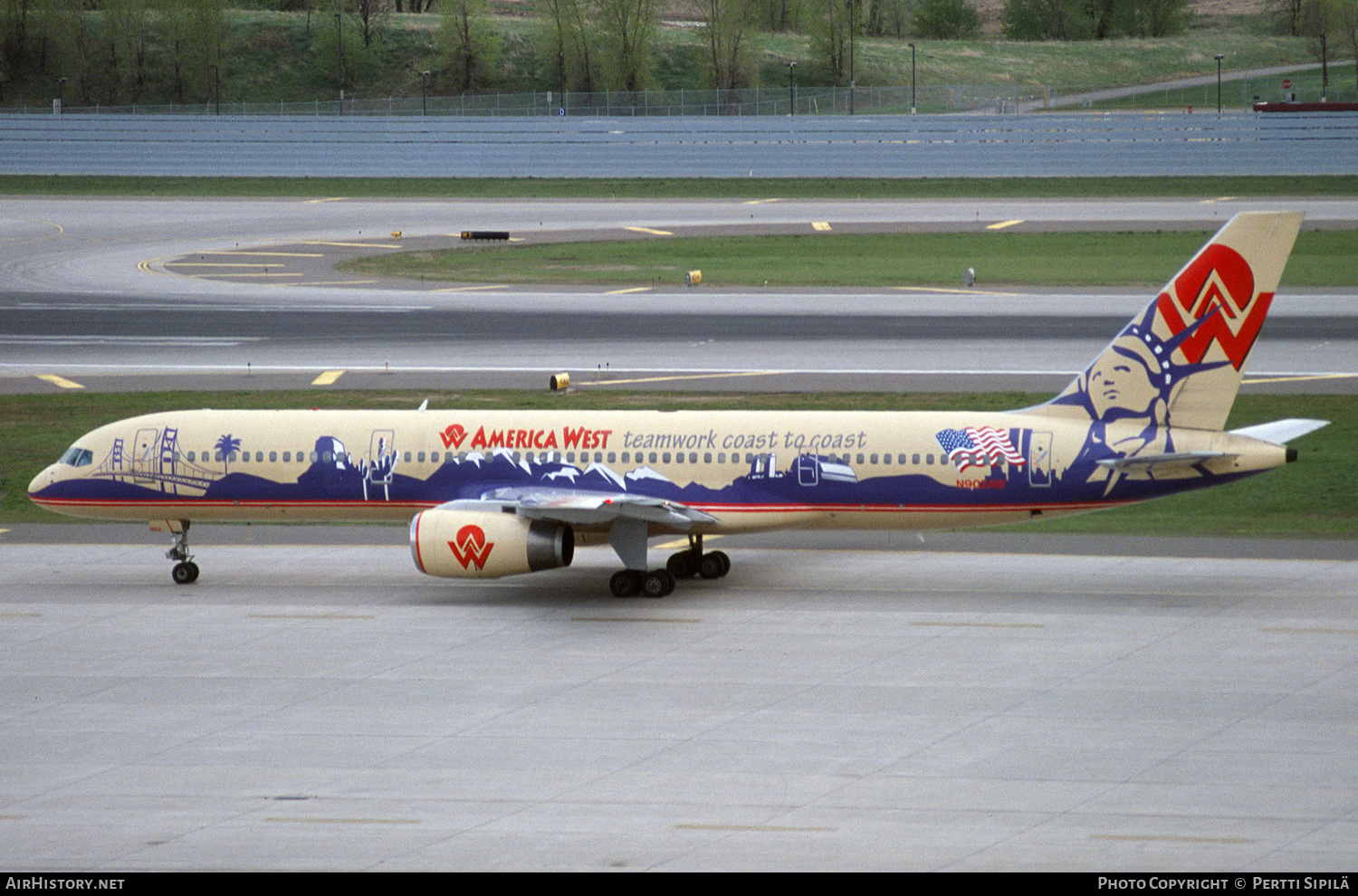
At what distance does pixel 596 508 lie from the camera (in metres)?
31.1

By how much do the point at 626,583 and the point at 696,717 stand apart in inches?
316

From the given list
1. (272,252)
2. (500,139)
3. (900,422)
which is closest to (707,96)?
(500,139)

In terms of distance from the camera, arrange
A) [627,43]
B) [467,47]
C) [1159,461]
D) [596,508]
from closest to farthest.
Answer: [596,508] < [1159,461] < [627,43] < [467,47]

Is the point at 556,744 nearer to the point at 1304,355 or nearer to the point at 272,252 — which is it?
Answer: the point at 1304,355

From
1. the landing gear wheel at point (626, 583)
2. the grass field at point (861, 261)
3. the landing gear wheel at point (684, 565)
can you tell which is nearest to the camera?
the landing gear wheel at point (626, 583)

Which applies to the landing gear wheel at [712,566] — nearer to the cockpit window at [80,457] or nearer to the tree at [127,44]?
the cockpit window at [80,457]

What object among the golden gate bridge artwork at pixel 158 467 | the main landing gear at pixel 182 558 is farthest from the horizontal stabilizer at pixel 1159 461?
the main landing gear at pixel 182 558

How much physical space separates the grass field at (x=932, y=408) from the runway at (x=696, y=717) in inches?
161

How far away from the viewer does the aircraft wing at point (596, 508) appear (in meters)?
31.3

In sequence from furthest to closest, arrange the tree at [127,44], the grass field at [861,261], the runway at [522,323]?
the tree at [127,44], the grass field at [861,261], the runway at [522,323]

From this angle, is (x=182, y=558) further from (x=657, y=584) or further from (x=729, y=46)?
(x=729, y=46)

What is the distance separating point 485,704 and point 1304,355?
138ft

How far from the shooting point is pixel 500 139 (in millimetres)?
134750

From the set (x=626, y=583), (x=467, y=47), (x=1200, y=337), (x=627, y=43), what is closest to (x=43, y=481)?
(x=626, y=583)
